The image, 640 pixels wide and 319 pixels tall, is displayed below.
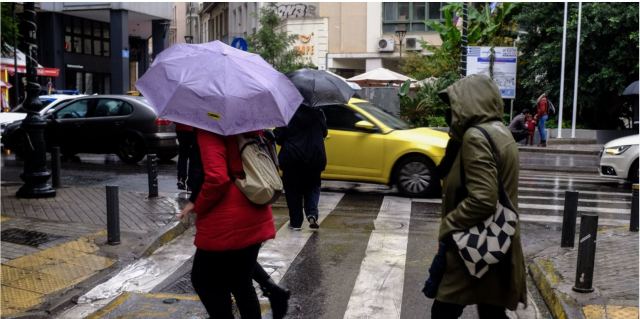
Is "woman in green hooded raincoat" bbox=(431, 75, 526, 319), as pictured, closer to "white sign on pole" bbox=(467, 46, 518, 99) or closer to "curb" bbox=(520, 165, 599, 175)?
"curb" bbox=(520, 165, 599, 175)

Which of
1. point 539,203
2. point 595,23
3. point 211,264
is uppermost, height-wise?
point 595,23

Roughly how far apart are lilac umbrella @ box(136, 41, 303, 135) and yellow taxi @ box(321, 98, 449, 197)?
659cm

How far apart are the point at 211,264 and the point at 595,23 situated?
22.6 meters

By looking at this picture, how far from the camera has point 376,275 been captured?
6.14 m

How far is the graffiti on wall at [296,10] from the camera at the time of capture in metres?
39.2

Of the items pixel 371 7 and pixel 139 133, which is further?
pixel 371 7

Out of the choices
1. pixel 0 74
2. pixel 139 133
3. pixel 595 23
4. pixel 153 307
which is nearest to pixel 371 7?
pixel 595 23

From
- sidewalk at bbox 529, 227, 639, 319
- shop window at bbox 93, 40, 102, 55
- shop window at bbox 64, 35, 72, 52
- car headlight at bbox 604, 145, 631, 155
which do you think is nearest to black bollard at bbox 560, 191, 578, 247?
sidewalk at bbox 529, 227, 639, 319

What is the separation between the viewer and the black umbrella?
729 cm

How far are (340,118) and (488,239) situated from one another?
7446mm

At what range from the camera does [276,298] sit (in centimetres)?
470

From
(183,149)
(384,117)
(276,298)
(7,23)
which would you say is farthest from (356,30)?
(276,298)

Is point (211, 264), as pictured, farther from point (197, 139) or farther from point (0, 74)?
point (0, 74)

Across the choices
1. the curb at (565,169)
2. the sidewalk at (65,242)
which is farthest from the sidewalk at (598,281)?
the curb at (565,169)
